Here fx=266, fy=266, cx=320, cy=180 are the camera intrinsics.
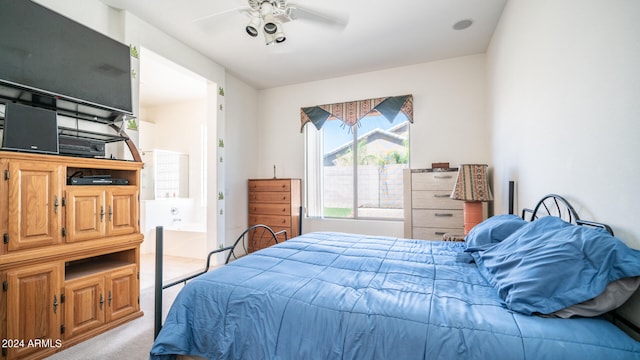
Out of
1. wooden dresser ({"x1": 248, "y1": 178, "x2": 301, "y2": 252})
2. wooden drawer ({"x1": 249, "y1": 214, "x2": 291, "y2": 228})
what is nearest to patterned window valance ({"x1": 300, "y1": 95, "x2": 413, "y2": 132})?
wooden dresser ({"x1": 248, "y1": 178, "x2": 301, "y2": 252})

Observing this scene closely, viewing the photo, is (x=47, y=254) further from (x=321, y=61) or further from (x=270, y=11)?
(x=321, y=61)

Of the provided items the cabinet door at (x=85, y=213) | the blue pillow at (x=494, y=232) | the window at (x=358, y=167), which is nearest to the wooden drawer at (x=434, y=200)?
the window at (x=358, y=167)

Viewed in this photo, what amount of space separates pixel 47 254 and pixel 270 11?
2.33m

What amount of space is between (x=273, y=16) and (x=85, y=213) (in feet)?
6.86

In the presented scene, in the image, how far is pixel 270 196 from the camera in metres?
4.16

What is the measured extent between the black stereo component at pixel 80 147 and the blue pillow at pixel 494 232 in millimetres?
2871

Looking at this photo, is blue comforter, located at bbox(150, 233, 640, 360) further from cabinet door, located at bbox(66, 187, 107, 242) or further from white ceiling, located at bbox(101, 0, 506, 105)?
white ceiling, located at bbox(101, 0, 506, 105)

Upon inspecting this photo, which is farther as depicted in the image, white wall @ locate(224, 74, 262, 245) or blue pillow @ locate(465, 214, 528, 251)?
white wall @ locate(224, 74, 262, 245)

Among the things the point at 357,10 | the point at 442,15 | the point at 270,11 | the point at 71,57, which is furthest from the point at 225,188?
the point at 442,15

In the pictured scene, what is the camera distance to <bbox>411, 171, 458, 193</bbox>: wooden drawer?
10.6 ft

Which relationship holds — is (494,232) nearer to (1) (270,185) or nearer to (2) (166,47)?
(1) (270,185)

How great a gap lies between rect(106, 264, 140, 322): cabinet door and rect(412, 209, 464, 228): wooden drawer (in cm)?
302

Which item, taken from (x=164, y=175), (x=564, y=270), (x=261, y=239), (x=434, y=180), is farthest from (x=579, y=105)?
(x=164, y=175)

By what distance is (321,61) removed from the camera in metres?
3.62
